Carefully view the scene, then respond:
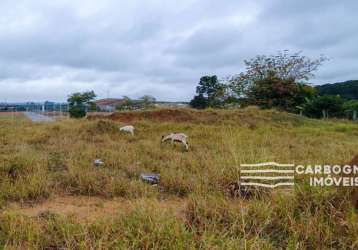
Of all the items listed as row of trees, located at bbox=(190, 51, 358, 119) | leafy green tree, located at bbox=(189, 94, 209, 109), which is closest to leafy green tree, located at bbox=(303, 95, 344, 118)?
row of trees, located at bbox=(190, 51, 358, 119)

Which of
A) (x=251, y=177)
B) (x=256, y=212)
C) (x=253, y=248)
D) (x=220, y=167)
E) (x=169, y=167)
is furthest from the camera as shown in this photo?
(x=169, y=167)

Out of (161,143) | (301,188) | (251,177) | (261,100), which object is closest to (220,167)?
(251,177)

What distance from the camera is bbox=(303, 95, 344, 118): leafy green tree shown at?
16453 mm

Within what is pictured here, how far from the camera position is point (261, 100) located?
17.7 meters

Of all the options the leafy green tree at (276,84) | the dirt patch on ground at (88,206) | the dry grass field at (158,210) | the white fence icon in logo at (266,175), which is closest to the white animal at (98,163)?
the dry grass field at (158,210)

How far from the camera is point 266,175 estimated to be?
3.07 meters

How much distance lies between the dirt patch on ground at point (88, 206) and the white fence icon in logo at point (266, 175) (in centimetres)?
66

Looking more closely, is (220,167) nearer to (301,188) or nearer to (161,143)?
(301,188)

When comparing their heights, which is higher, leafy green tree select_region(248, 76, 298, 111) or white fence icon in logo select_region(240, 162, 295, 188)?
leafy green tree select_region(248, 76, 298, 111)

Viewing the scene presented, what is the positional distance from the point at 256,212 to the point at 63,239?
50.6 inches

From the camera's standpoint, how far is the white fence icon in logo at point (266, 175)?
9.32ft

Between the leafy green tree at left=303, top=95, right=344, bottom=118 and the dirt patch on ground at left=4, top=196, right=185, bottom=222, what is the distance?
51.0 ft

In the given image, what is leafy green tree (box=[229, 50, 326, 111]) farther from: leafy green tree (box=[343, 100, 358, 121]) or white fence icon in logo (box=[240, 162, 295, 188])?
white fence icon in logo (box=[240, 162, 295, 188])

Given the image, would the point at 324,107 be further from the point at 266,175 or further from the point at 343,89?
the point at 266,175
